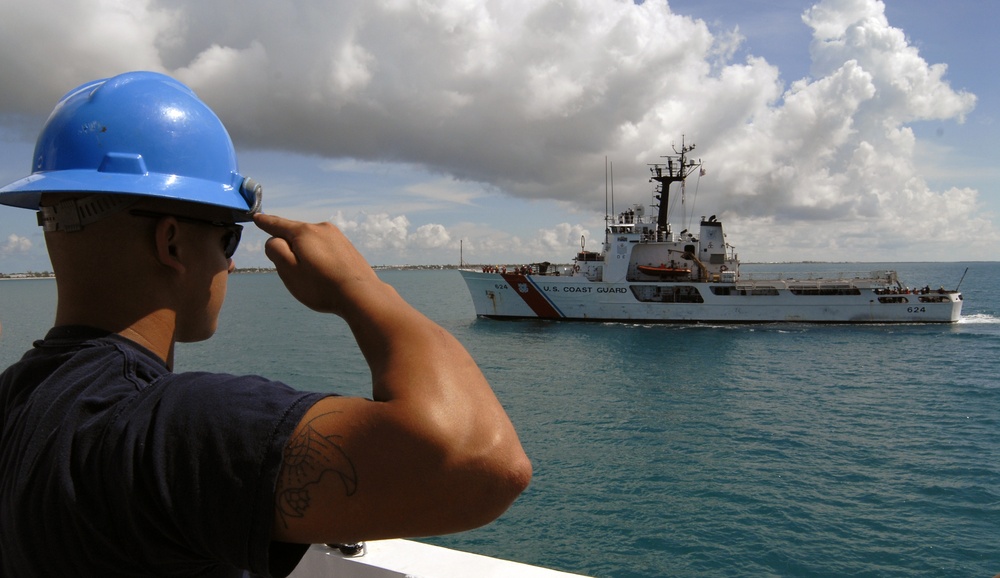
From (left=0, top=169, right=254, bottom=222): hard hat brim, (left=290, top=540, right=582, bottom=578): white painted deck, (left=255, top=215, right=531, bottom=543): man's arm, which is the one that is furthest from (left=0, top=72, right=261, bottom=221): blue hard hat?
(left=290, top=540, right=582, bottom=578): white painted deck

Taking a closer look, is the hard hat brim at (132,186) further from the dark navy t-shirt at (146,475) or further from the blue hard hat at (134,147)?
the dark navy t-shirt at (146,475)

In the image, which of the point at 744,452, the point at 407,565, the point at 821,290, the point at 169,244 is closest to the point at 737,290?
the point at 821,290

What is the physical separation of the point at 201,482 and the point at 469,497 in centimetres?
38

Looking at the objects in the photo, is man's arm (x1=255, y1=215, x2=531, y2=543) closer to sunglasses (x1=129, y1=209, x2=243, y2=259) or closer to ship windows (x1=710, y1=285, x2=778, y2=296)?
sunglasses (x1=129, y1=209, x2=243, y2=259)

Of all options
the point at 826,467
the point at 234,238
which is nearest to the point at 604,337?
the point at 826,467

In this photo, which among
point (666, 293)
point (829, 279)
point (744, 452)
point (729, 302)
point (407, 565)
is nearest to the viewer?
point (407, 565)

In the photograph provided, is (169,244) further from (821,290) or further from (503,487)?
(821,290)

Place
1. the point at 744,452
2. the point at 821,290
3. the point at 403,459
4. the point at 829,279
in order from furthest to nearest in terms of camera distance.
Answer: the point at 829,279 < the point at 821,290 < the point at 744,452 < the point at 403,459

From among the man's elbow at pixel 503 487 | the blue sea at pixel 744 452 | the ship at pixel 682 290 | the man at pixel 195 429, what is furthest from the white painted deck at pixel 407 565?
the ship at pixel 682 290

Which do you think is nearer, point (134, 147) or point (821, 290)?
point (134, 147)

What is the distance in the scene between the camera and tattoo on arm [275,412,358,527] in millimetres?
853

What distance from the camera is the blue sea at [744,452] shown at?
26.1 ft

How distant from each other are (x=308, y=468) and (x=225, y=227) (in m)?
0.60

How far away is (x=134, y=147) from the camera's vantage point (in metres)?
1.13
